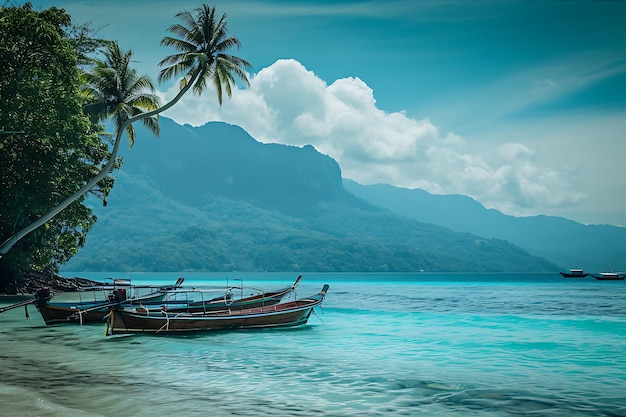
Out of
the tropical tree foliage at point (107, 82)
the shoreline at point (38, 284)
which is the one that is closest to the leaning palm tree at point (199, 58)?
the tropical tree foliage at point (107, 82)

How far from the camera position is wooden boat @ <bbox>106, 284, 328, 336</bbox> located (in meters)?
22.0

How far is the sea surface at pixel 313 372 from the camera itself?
37.6ft

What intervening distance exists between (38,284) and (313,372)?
45629 mm

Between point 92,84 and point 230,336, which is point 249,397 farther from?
point 92,84

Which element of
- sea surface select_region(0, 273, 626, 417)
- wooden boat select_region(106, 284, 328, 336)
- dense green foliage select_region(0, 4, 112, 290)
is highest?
dense green foliage select_region(0, 4, 112, 290)

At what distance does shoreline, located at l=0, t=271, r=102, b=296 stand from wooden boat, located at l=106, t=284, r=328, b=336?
24140mm

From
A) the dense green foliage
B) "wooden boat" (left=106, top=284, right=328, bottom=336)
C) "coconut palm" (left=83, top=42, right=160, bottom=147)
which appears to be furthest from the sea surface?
"coconut palm" (left=83, top=42, right=160, bottom=147)

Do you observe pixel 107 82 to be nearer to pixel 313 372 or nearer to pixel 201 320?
pixel 201 320

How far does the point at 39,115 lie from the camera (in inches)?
1064

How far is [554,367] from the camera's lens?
17281 millimetres

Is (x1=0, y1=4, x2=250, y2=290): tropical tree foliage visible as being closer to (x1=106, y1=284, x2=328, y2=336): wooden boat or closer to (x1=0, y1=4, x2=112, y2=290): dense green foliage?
(x1=0, y1=4, x2=112, y2=290): dense green foliage

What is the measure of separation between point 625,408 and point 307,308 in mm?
17030

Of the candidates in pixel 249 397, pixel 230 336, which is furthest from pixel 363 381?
pixel 230 336

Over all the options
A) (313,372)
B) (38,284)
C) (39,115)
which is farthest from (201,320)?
(38,284)
